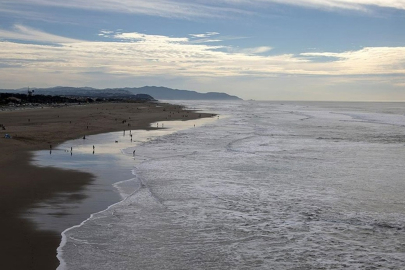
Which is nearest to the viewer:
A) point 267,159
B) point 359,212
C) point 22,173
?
point 359,212

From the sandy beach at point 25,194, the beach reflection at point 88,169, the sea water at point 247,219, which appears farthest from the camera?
the beach reflection at point 88,169

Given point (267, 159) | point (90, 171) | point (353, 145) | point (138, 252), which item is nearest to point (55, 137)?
point (90, 171)

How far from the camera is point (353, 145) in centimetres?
2959

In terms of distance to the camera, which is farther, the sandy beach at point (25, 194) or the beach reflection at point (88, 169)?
the beach reflection at point (88, 169)

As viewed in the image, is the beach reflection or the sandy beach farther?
the beach reflection

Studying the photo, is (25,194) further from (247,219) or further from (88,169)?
(247,219)

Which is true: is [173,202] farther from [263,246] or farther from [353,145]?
[353,145]

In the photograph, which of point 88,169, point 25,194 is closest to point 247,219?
point 25,194

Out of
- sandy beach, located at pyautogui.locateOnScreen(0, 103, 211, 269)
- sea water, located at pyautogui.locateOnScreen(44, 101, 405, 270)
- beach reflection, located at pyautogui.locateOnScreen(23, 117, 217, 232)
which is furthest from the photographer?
beach reflection, located at pyautogui.locateOnScreen(23, 117, 217, 232)

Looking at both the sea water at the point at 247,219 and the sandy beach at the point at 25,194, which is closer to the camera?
the sandy beach at the point at 25,194

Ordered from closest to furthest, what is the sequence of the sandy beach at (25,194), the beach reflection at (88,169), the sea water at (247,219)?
the sandy beach at (25,194)
the sea water at (247,219)
the beach reflection at (88,169)

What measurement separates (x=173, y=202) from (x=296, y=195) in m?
4.22

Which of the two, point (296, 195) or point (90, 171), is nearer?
point (296, 195)

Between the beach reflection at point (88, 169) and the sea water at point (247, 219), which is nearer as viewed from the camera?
the sea water at point (247, 219)
